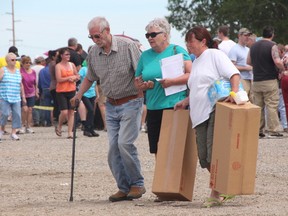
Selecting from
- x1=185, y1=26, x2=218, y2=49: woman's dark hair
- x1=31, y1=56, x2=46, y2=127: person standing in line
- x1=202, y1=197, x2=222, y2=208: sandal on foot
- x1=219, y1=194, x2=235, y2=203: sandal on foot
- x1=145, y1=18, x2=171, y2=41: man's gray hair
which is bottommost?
x1=31, y1=56, x2=46, y2=127: person standing in line

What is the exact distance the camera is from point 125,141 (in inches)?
436

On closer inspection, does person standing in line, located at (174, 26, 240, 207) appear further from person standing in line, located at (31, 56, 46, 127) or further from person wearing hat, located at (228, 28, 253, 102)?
person standing in line, located at (31, 56, 46, 127)

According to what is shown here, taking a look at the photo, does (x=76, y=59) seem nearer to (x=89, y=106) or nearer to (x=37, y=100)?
(x=89, y=106)

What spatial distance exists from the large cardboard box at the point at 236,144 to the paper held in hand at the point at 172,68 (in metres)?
0.73

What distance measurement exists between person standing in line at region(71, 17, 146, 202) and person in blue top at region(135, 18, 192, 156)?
0.26 meters

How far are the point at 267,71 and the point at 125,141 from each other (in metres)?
8.73

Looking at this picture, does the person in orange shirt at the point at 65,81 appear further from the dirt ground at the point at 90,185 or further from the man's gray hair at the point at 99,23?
the man's gray hair at the point at 99,23

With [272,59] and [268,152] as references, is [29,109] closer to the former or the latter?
[272,59]

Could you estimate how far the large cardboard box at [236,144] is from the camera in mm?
9852

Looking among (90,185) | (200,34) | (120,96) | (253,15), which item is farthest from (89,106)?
(253,15)

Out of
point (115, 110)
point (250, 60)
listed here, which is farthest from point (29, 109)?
point (115, 110)

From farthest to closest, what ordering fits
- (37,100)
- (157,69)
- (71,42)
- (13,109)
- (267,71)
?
(37,100), (71,42), (13,109), (267,71), (157,69)

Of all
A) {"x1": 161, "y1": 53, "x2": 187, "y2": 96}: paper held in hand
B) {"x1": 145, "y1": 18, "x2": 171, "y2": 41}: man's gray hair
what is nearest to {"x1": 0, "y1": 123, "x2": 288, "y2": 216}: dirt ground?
{"x1": 161, "y1": 53, "x2": 187, "y2": 96}: paper held in hand

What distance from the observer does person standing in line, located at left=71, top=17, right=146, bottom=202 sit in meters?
11.1
